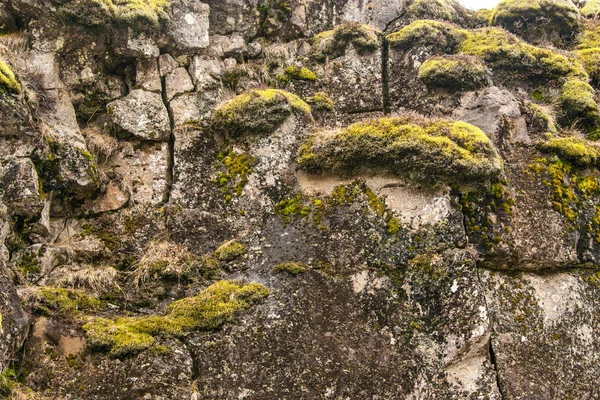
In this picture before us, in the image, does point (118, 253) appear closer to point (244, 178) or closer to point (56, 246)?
point (56, 246)

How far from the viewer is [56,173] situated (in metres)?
10.2

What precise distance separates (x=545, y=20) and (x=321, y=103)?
7.01 m

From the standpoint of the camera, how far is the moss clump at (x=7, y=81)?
→ 9.61 meters

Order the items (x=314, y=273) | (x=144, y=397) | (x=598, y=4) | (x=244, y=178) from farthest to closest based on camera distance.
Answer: (x=598, y=4) → (x=244, y=178) → (x=314, y=273) → (x=144, y=397)

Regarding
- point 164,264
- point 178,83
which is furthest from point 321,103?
point 164,264

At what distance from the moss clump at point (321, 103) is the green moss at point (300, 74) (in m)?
0.63

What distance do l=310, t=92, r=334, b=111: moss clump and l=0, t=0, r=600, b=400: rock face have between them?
2.6 inches

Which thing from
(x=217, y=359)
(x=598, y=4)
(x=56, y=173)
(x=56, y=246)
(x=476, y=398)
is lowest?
(x=476, y=398)

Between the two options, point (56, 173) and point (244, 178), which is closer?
point (56, 173)

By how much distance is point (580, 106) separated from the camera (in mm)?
12133

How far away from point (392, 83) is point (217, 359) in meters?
8.10

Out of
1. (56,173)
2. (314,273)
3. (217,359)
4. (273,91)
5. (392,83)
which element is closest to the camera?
(217,359)

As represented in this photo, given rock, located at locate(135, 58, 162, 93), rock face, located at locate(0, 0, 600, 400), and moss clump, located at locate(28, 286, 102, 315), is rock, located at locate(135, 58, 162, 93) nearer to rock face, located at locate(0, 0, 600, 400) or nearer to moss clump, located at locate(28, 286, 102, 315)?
rock face, located at locate(0, 0, 600, 400)

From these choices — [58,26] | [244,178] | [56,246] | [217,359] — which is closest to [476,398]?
[217,359]
